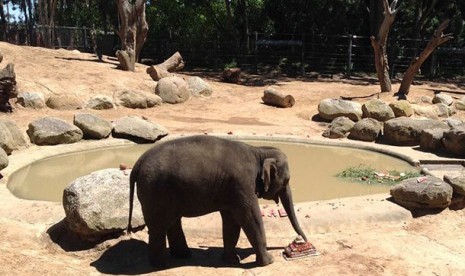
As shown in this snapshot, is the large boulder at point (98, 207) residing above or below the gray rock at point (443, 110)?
above

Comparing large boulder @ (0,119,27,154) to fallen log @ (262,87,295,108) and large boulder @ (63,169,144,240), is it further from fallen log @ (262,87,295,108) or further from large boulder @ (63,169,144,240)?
fallen log @ (262,87,295,108)

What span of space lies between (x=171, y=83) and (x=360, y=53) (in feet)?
45.8

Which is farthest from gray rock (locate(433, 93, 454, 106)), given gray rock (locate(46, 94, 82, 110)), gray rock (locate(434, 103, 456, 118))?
gray rock (locate(46, 94, 82, 110))

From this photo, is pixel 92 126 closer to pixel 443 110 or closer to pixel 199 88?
pixel 199 88

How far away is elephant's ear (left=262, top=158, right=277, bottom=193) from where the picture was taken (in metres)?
5.79

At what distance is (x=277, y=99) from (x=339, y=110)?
301cm

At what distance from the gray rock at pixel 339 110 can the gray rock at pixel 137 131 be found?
5420 millimetres

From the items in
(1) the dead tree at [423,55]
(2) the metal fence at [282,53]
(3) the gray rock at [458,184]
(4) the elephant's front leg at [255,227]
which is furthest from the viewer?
(2) the metal fence at [282,53]

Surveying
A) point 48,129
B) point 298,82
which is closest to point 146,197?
point 48,129

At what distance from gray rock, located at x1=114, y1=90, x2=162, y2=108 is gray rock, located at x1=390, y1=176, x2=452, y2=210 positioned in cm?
1103

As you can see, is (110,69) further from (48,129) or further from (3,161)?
(3,161)

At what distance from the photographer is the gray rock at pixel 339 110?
16.1m

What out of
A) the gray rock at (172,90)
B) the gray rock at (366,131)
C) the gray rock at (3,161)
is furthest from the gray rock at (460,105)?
the gray rock at (3,161)

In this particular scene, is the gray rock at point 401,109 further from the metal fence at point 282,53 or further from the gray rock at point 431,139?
the metal fence at point 282,53
